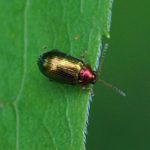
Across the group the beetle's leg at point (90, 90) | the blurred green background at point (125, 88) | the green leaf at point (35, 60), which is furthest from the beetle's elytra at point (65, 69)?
the blurred green background at point (125, 88)

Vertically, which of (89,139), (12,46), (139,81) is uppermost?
(12,46)

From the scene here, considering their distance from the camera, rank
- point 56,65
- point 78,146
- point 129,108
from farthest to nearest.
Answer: point 129,108 < point 56,65 < point 78,146

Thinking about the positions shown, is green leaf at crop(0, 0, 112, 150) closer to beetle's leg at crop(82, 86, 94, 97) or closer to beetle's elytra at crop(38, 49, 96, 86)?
beetle's leg at crop(82, 86, 94, 97)

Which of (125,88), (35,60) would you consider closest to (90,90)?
(35,60)

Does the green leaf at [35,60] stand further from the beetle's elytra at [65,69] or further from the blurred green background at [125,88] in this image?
the blurred green background at [125,88]

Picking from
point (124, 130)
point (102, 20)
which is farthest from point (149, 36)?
point (102, 20)

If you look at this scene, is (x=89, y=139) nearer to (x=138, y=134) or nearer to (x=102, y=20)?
(x=138, y=134)

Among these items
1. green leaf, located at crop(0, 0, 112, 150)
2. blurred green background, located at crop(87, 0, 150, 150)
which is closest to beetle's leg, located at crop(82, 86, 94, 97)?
green leaf, located at crop(0, 0, 112, 150)
